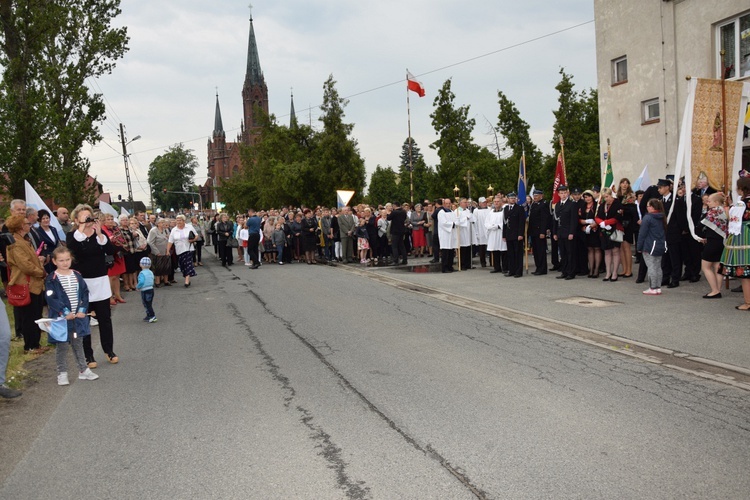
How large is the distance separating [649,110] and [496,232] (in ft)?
28.4

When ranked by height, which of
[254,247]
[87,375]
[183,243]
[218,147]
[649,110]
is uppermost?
[218,147]

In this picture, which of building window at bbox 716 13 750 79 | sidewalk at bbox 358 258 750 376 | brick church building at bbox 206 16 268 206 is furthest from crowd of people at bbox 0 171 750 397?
brick church building at bbox 206 16 268 206

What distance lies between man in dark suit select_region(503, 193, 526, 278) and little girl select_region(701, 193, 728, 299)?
504 cm

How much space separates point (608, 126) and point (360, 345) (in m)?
17.9

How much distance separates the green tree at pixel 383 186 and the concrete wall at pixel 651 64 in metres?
78.4

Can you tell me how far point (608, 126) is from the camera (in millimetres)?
23000

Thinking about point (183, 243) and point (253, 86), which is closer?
point (183, 243)

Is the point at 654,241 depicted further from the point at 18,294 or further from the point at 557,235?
the point at 18,294

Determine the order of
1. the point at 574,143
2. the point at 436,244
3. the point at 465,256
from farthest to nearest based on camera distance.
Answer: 1. the point at 574,143
2. the point at 436,244
3. the point at 465,256

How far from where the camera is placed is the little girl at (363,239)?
21.7 metres

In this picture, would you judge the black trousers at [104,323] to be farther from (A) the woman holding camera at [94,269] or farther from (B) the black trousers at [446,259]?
(B) the black trousers at [446,259]

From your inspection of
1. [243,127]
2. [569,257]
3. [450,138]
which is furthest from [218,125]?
[569,257]

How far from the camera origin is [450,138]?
4391 cm

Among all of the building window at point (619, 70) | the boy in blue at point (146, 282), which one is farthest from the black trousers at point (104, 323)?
the building window at point (619, 70)
